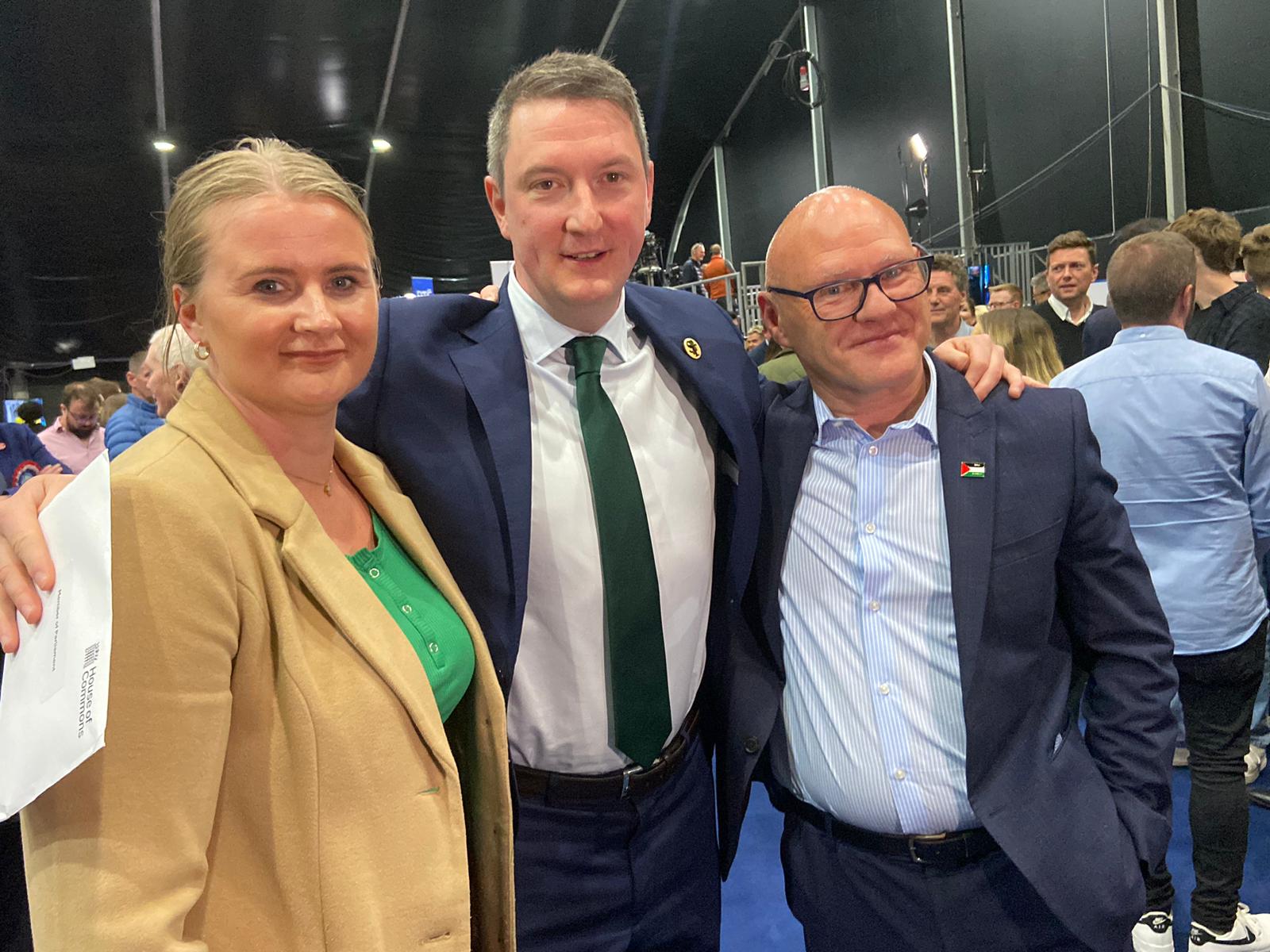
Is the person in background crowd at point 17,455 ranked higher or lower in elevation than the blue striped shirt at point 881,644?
higher

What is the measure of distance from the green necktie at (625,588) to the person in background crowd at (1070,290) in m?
4.01

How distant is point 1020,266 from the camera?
10047 millimetres

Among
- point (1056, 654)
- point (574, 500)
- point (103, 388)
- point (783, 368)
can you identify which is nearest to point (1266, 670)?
point (783, 368)

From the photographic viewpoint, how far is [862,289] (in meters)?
1.58

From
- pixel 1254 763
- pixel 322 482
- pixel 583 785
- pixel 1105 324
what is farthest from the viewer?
pixel 1105 324

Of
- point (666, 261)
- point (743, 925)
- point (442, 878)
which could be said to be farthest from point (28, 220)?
point (442, 878)

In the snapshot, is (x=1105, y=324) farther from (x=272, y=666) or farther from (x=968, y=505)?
(x=272, y=666)

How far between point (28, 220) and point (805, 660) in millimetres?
13979

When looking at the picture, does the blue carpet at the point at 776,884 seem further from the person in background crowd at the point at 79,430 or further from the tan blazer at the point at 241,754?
the person in background crowd at the point at 79,430

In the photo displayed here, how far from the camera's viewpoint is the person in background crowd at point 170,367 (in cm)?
163

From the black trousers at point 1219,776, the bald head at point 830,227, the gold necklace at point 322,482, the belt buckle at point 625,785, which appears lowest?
the black trousers at point 1219,776

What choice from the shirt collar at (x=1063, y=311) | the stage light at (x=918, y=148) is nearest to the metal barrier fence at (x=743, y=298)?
the stage light at (x=918, y=148)

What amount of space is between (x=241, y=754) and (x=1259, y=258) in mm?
4650

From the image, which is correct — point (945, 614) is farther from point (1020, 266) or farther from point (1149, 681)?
point (1020, 266)
